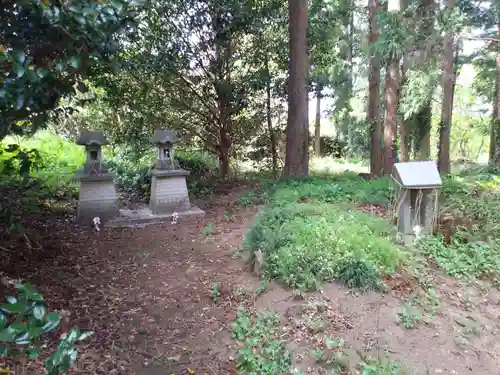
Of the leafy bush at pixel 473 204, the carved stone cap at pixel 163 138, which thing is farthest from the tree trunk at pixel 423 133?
the carved stone cap at pixel 163 138

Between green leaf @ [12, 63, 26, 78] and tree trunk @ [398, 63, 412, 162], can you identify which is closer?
green leaf @ [12, 63, 26, 78]

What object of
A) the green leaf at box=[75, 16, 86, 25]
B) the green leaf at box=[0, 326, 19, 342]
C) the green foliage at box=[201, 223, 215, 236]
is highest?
the green leaf at box=[75, 16, 86, 25]

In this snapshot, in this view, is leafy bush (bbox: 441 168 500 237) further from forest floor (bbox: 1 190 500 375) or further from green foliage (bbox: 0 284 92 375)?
green foliage (bbox: 0 284 92 375)

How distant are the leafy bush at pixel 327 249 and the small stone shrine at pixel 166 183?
2.45 m

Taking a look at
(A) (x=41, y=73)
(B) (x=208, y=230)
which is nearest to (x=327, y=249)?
(B) (x=208, y=230)

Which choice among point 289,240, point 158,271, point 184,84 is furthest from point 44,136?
point 289,240

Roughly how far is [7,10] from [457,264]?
402 centimetres

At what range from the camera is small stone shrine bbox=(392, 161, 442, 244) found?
412 centimetres

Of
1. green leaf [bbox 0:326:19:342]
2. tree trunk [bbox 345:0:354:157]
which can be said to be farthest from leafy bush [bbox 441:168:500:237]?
tree trunk [bbox 345:0:354:157]

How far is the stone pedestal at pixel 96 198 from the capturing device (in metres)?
5.93

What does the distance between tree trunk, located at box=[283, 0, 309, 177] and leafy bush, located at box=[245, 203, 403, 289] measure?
333 cm

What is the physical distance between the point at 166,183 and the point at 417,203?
3.93 m

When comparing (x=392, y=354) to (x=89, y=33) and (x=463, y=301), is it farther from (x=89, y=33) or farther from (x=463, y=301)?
(x=89, y=33)

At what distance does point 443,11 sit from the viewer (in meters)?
6.10
